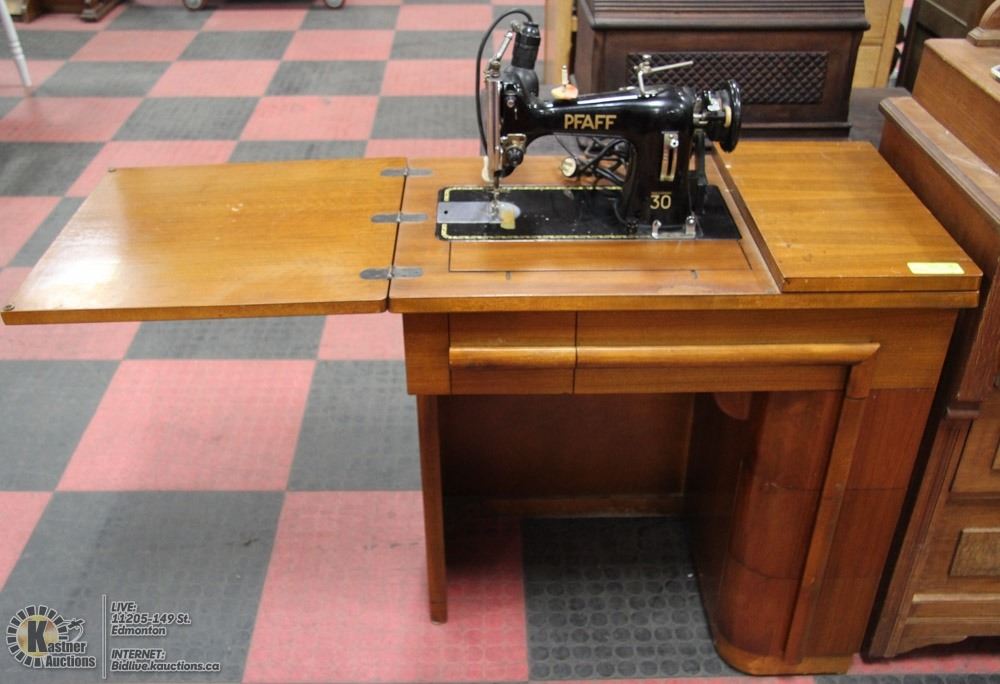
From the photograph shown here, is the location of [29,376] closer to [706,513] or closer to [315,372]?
[315,372]

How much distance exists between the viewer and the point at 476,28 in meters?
5.25

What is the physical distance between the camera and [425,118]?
4156 mm

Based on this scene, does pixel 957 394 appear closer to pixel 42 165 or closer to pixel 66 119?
pixel 42 165

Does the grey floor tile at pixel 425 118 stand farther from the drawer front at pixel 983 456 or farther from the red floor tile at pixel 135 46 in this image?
the drawer front at pixel 983 456

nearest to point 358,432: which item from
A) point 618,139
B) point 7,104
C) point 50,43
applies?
point 618,139

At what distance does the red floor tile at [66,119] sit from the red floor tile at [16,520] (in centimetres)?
218

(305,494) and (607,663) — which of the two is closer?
(607,663)

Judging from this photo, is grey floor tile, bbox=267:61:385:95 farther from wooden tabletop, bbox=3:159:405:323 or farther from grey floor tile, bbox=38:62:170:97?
wooden tabletop, bbox=3:159:405:323

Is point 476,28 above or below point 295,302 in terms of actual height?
below

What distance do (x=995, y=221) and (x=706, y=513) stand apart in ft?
2.92

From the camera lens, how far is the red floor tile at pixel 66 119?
4062 millimetres

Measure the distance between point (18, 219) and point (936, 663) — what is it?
327 cm

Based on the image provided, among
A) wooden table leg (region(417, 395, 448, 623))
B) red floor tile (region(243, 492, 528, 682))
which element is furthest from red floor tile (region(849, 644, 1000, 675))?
wooden table leg (region(417, 395, 448, 623))

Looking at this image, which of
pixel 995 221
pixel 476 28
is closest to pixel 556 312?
pixel 995 221
